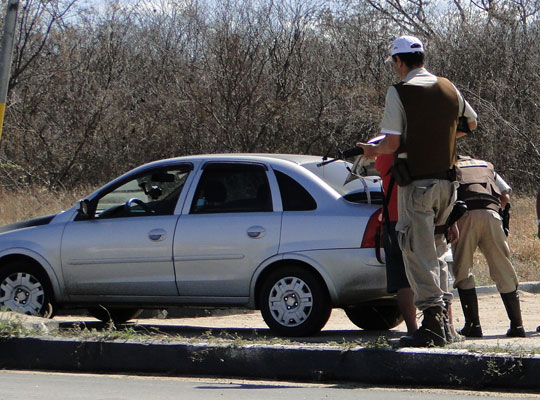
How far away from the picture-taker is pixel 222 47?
2322cm

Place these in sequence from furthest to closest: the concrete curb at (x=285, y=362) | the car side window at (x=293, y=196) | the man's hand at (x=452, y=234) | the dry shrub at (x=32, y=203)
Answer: the dry shrub at (x=32, y=203), the car side window at (x=293, y=196), the man's hand at (x=452, y=234), the concrete curb at (x=285, y=362)

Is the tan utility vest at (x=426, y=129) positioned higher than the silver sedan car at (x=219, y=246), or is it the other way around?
the tan utility vest at (x=426, y=129)

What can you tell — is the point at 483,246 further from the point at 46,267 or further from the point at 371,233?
the point at 46,267

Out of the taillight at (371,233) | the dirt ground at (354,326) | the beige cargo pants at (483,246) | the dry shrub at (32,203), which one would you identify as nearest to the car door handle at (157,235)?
the dirt ground at (354,326)

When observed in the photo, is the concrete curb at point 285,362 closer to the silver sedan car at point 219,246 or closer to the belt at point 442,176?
the belt at point 442,176

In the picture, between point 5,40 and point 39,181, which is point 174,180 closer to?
point 5,40

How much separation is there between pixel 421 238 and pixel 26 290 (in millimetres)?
4115

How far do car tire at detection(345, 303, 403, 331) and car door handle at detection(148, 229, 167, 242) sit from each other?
1.77m

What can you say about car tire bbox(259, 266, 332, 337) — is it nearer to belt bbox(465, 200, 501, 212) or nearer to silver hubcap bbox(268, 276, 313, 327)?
silver hubcap bbox(268, 276, 313, 327)

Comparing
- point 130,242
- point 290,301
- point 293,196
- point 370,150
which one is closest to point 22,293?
point 130,242

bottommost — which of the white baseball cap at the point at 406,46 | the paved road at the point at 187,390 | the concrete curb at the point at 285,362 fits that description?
the paved road at the point at 187,390

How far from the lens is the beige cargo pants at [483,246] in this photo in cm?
784

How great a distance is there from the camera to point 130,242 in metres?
8.73

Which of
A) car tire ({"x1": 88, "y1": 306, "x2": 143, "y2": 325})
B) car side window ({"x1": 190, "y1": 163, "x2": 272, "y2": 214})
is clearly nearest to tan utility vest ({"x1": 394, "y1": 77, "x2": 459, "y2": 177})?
car side window ({"x1": 190, "y1": 163, "x2": 272, "y2": 214})
